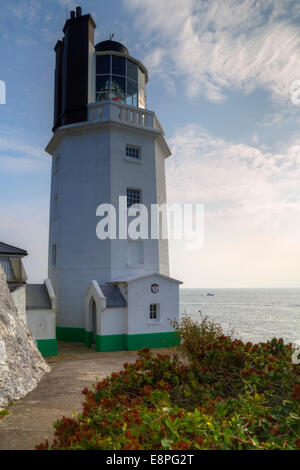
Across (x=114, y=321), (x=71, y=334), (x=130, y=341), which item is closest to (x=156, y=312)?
(x=130, y=341)

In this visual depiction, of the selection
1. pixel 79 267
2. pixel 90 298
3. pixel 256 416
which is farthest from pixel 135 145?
pixel 256 416

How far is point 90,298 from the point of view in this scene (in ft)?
65.5

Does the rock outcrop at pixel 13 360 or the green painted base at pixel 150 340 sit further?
the green painted base at pixel 150 340

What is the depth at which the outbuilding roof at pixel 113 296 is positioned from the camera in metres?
18.5

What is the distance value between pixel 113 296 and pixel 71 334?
487 centimetres

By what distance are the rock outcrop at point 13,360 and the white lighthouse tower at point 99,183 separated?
8.48 m

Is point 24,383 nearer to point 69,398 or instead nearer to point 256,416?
point 69,398

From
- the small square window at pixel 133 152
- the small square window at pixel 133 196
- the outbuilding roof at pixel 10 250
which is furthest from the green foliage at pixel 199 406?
the small square window at pixel 133 152

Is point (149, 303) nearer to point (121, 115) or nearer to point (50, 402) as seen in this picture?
point (50, 402)

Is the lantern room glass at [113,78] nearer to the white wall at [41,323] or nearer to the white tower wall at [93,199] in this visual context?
the white tower wall at [93,199]

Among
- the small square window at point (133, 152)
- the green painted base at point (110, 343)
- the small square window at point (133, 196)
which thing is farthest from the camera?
the small square window at point (133, 152)

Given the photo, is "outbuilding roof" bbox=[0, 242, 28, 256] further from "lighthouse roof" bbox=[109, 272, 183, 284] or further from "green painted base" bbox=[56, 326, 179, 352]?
"green painted base" bbox=[56, 326, 179, 352]

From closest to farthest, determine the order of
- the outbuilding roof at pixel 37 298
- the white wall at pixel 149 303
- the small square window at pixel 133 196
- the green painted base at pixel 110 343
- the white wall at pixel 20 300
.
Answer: the white wall at pixel 20 300 < the outbuilding roof at pixel 37 298 < the green painted base at pixel 110 343 < the white wall at pixel 149 303 < the small square window at pixel 133 196

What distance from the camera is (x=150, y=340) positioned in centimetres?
1895
